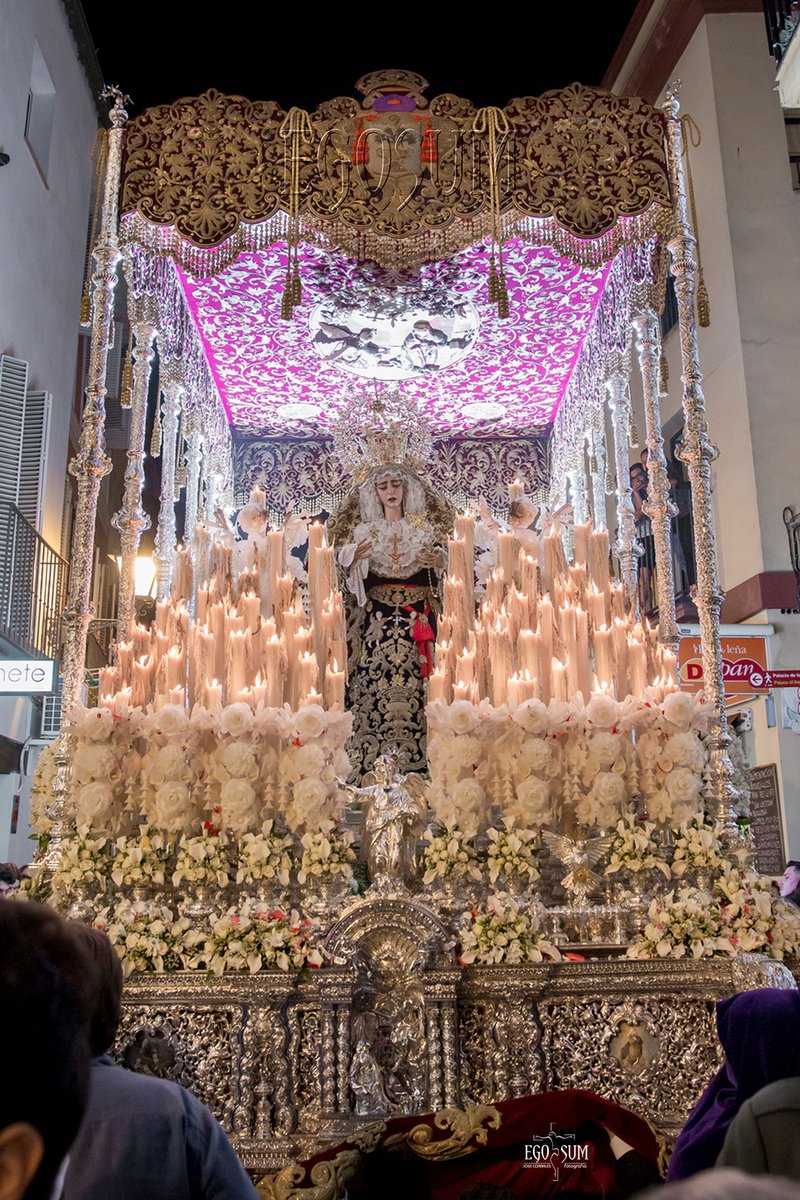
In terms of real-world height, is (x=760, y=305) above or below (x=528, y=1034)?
above

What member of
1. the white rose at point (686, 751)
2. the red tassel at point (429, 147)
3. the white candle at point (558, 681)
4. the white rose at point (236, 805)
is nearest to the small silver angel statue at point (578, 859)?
the white rose at point (686, 751)

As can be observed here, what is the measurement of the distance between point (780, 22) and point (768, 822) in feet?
25.8

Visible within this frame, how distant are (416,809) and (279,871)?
72cm

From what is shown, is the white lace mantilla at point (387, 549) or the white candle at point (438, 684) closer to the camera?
the white candle at point (438, 684)

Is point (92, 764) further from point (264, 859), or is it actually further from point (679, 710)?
point (679, 710)

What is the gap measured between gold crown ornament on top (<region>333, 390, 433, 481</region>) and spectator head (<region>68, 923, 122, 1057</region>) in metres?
6.45

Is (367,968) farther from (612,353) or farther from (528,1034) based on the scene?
(612,353)

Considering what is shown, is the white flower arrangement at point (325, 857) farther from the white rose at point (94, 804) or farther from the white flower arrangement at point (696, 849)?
the white flower arrangement at point (696, 849)

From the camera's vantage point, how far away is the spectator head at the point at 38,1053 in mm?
1065

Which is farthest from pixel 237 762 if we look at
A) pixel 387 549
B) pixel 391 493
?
pixel 391 493

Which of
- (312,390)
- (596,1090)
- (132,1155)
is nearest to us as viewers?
(132,1155)

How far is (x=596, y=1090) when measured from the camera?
4270 millimetres

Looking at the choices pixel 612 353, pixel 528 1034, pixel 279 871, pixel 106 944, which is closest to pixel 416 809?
pixel 279 871

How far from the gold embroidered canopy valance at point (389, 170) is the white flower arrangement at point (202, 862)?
3347mm
